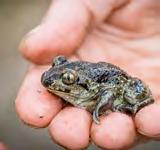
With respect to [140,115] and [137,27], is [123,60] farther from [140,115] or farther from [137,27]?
[140,115]

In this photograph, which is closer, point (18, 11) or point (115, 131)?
point (115, 131)

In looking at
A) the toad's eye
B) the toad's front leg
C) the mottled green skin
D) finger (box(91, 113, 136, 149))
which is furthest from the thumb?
finger (box(91, 113, 136, 149))

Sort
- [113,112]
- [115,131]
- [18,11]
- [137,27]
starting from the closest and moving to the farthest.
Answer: [115,131] → [113,112] → [137,27] → [18,11]

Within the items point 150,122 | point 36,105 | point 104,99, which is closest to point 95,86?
point 104,99

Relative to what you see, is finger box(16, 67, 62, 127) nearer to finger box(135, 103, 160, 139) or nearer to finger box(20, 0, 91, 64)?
finger box(20, 0, 91, 64)

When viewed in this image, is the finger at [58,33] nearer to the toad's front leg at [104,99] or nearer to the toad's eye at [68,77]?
the toad's eye at [68,77]

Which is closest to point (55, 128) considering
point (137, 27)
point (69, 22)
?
point (69, 22)

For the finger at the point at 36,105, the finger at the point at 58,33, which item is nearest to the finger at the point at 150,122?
the finger at the point at 36,105
